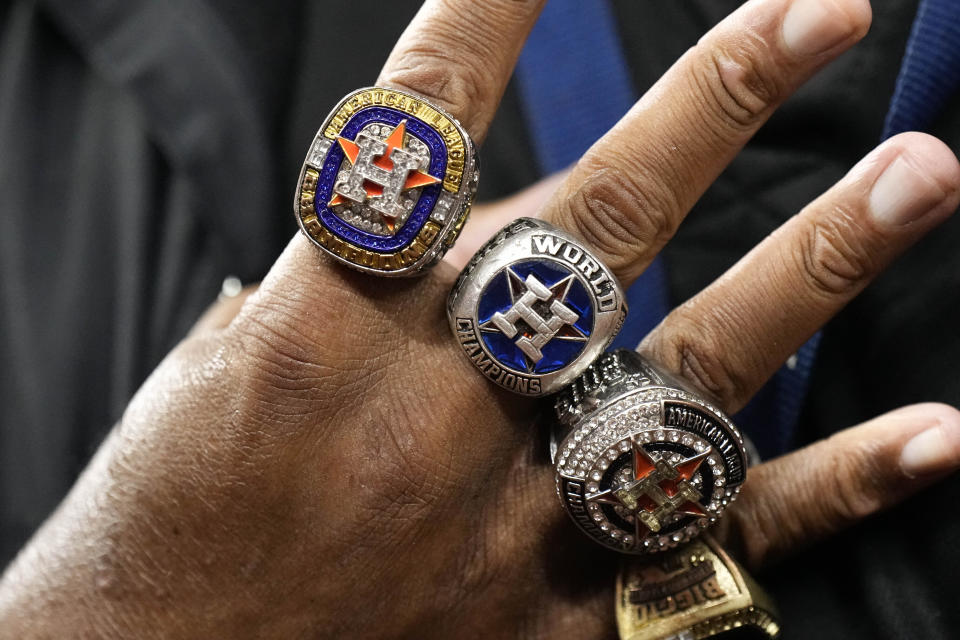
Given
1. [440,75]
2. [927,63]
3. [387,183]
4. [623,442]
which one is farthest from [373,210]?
[927,63]

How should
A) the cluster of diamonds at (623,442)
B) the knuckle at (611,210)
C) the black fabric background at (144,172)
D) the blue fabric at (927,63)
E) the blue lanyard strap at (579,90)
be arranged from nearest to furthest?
the cluster of diamonds at (623,442) < the knuckle at (611,210) < the blue fabric at (927,63) < the blue lanyard strap at (579,90) < the black fabric background at (144,172)

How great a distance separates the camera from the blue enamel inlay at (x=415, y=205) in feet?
3.38

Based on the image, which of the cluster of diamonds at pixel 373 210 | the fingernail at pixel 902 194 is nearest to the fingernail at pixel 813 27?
the fingernail at pixel 902 194

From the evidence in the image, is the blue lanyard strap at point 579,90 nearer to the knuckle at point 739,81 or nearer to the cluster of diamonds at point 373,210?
the knuckle at point 739,81

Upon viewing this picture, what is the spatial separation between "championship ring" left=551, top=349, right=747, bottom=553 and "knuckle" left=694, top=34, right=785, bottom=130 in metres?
0.36

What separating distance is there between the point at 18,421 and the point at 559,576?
1397 mm

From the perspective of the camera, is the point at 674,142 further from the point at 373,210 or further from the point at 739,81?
the point at 373,210

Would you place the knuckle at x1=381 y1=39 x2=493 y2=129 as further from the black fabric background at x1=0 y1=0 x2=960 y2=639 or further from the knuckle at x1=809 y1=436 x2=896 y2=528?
the knuckle at x1=809 y1=436 x2=896 y2=528

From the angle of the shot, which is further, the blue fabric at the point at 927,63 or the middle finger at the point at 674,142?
the blue fabric at the point at 927,63

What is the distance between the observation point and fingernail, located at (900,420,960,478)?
3.47 feet

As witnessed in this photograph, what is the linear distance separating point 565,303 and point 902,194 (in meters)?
0.45

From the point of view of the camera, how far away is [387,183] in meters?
1.02

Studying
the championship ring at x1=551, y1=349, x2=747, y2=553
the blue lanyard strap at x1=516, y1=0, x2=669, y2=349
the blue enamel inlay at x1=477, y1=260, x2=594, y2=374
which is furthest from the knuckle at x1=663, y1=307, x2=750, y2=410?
the blue lanyard strap at x1=516, y1=0, x2=669, y2=349

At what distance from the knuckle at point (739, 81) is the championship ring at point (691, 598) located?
1.92 feet
